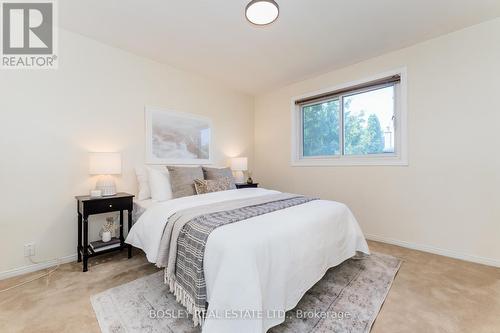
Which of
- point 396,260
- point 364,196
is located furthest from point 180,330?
point 364,196

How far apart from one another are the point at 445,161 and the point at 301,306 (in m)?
2.34

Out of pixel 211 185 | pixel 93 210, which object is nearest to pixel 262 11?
pixel 211 185

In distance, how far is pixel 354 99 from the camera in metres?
3.33

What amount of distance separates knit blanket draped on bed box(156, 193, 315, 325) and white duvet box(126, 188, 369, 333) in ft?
0.22

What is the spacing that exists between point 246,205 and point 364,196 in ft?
6.59

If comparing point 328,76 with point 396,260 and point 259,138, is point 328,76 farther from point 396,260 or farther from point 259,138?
point 396,260

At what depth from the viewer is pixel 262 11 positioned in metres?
1.84

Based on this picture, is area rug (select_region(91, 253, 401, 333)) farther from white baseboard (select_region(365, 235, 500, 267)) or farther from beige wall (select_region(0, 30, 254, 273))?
beige wall (select_region(0, 30, 254, 273))

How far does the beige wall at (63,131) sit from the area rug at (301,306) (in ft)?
3.73

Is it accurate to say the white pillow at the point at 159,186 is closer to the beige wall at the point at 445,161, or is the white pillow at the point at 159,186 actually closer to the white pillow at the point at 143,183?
the white pillow at the point at 143,183

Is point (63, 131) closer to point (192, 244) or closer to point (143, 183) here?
point (143, 183)

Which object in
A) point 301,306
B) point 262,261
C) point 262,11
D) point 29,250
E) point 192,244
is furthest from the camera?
point 29,250

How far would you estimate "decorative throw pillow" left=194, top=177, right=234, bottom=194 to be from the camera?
2.72 m

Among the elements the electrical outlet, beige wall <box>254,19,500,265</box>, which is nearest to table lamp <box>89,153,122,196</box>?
the electrical outlet
